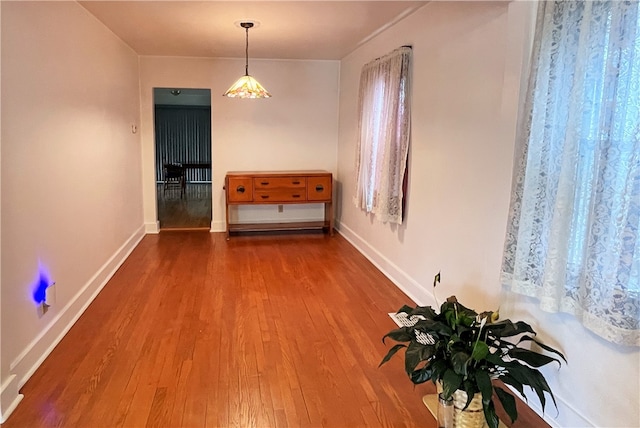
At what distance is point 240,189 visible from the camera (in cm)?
577

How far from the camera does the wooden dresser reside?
577cm

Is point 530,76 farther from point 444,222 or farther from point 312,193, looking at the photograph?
point 312,193

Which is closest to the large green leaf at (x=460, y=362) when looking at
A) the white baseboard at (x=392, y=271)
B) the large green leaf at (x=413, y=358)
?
the large green leaf at (x=413, y=358)

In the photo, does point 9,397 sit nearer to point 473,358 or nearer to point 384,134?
point 473,358

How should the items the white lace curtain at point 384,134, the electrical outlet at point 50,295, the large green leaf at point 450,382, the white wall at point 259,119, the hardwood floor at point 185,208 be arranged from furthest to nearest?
1. the hardwood floor at point 185,208
2. the white wall at point 259,119
3. the white lace curtain at point 384,134
4. the electrical outlet at point 50,295
5. the large green leaf at point 450,382

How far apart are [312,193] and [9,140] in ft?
12.8

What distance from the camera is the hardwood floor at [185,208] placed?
6720 mm

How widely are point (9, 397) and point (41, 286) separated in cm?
70

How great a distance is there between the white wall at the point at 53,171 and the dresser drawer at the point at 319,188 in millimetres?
2249

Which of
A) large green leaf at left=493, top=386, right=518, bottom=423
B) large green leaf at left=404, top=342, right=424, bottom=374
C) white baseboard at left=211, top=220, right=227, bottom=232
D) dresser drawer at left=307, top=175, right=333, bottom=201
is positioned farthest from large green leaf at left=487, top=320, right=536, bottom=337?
white baseboard at left=211, top=220, right=227, bottom=232

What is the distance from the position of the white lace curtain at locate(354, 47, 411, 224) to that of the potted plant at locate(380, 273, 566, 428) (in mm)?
1890

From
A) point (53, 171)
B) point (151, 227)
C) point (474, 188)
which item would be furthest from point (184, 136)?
point (474, 188)

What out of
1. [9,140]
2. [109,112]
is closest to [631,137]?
[9,140]

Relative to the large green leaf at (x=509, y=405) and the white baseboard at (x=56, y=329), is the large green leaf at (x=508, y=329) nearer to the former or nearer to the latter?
the large green leaf at (x=509, y=405)
